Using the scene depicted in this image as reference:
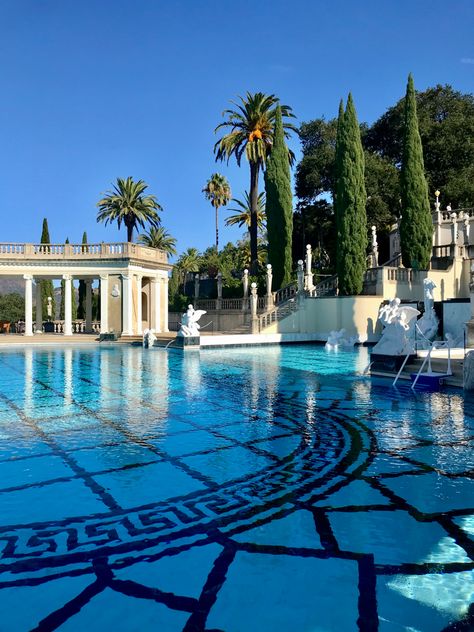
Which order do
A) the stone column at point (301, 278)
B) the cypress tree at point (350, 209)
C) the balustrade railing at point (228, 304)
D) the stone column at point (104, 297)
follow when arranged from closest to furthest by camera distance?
the cypress tree at point (350, 209)
the stone column at point (301, 278)
the balustrade railing at point (228, 304)
the stone column at point (104, 297)

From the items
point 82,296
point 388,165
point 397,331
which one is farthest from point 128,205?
point 397,331

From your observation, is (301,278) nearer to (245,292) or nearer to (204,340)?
(245,292)

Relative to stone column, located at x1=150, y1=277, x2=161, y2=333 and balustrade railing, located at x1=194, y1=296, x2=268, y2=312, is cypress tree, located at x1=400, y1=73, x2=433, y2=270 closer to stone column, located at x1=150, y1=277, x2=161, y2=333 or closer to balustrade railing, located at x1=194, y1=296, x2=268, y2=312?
balustrade railing, located at x1=194, y1=296, x2=268, y2=312

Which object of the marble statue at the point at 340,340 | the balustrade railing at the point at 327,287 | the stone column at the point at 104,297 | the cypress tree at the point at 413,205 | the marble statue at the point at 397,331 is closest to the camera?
the marble statue at the point at 397,331

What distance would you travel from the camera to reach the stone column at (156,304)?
37406 millimetres

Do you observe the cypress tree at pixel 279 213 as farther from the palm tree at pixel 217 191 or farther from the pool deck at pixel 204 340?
the palm tree at pixel 217 191

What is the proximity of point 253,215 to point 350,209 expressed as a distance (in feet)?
31.8

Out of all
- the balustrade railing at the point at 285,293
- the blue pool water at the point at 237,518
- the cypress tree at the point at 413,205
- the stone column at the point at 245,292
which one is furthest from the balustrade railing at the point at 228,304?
the blue pool water at the point at 237,518

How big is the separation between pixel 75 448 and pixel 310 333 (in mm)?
24126

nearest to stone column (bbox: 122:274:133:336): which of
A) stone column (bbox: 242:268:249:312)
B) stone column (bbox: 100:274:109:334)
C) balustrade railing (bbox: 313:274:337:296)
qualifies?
stone column (bbox: 100:274:109:334)

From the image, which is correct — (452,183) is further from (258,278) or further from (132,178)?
(132,178)

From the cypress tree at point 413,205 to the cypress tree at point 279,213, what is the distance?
296 inches

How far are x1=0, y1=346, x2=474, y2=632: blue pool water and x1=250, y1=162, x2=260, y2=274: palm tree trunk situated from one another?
28.4 metres

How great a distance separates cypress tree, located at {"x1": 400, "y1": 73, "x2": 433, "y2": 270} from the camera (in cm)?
3044
